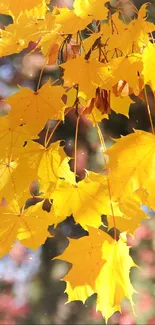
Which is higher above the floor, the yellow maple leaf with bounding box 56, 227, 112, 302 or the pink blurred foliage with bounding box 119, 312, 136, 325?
the yellow maple leaf with bounding box 56, 227, 112, 302

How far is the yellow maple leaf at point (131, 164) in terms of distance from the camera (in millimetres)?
583

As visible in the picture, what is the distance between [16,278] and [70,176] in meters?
1.13

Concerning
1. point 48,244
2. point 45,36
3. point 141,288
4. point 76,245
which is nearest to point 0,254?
point 76,245

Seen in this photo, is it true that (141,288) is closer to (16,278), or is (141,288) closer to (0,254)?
(16,278)

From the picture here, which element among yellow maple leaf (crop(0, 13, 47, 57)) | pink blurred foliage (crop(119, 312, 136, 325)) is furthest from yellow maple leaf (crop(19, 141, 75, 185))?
pink blurred foliage (crop(119, 312, 136, 325))

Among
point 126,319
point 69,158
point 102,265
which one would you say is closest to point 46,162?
point 69,158

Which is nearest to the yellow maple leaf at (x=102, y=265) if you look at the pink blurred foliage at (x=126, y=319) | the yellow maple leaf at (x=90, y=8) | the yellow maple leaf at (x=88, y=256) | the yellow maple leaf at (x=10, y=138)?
the yellow maple leaf at (x=88, y=256)

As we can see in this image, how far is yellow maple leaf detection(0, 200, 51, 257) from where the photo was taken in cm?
68

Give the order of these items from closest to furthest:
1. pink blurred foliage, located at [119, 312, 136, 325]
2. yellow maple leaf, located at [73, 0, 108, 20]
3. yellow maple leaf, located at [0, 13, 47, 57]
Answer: yellow maple leaf, located at [73, 0, 108, 20], yellow maple leaf, located at [0, 13, 47, 57], pink blurred foliage, located at [119, 312, 136, 325]

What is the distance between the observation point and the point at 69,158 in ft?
2.12

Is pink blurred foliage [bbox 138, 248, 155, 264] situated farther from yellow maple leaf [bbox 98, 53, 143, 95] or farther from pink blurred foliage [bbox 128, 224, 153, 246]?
yellow maple leaf [bbox 98, 53, 143, 95]

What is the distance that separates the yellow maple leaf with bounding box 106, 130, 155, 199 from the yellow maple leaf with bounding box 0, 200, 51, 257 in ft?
0.42

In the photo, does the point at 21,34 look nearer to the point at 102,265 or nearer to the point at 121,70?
the point at 121,70

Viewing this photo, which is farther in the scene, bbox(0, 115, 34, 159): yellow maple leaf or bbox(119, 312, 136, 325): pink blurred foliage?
bbox(119, 312, 136, 325): pink blurred foliage
